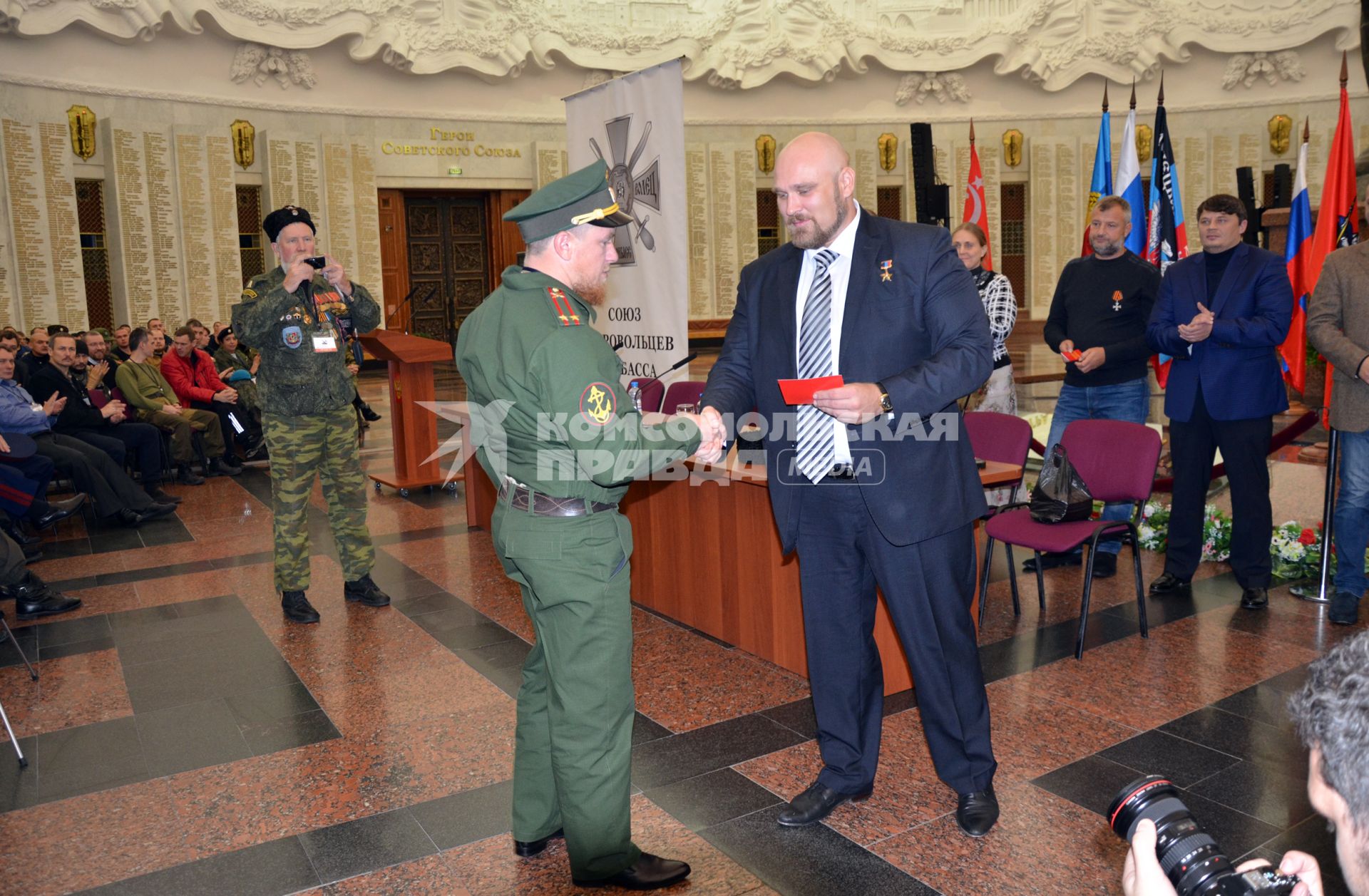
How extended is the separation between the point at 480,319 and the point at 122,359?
25.3 feet

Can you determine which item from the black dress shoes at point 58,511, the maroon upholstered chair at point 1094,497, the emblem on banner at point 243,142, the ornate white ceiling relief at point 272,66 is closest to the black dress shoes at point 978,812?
the maroon upholstered chair at point 1094,497

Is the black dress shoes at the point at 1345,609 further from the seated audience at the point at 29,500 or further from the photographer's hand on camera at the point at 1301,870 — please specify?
the seated audience at the point at 29,500

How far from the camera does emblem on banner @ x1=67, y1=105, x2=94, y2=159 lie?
13141 millimetres

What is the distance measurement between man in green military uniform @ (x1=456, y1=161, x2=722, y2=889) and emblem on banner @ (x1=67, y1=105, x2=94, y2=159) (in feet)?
43.9

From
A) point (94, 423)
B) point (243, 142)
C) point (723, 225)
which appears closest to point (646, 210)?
point (94, 423)

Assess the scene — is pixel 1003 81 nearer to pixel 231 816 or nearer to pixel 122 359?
pixel 122 359

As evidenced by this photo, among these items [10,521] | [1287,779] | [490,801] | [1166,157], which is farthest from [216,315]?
[1287,779]

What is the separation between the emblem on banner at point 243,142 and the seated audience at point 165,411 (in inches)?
271

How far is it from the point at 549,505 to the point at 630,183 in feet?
11.2

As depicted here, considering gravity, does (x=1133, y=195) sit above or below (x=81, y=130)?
below

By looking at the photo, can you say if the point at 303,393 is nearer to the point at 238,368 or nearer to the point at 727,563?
the point at 727,563

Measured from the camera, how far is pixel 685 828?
285 cm

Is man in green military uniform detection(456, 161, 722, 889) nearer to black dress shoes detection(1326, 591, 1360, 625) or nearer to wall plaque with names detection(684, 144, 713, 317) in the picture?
black dress shoes detection(1326, 591, 1360, 625)

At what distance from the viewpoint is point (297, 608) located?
4.90 metres
